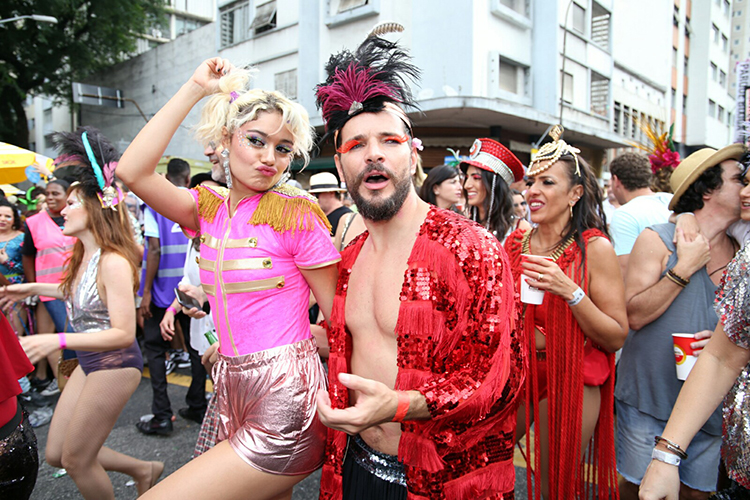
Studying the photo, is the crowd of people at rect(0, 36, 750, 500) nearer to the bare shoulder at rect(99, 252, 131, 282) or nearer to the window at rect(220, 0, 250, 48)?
the bare shoulder at rect(99, 252, 131, 282)

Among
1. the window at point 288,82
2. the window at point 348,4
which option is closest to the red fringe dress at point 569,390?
the window at point 348,4

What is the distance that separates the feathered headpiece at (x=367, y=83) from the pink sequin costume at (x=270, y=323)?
1.31ft

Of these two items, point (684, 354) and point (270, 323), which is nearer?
point (270, 323)

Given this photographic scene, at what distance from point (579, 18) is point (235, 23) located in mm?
12990

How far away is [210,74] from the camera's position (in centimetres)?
209

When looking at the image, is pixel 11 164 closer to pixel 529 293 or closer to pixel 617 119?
pixel 529 293

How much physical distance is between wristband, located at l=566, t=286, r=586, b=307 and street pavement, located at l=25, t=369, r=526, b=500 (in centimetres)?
160

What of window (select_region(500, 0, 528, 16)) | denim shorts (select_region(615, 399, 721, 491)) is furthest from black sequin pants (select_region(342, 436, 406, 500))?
window (select_region(500, 0, 528, 16))

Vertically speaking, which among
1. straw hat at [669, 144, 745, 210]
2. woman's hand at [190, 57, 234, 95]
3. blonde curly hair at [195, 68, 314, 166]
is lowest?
straw hat at [669, 144, 745, 210]

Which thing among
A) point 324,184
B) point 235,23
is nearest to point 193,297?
point 324,184

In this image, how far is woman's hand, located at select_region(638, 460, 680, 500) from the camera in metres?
1.60

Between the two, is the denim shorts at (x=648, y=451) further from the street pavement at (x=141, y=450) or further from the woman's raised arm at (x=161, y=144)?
the woman's raised arm at (x=161, y=144)

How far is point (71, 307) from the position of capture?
3031 mm

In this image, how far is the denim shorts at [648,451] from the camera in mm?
2355
